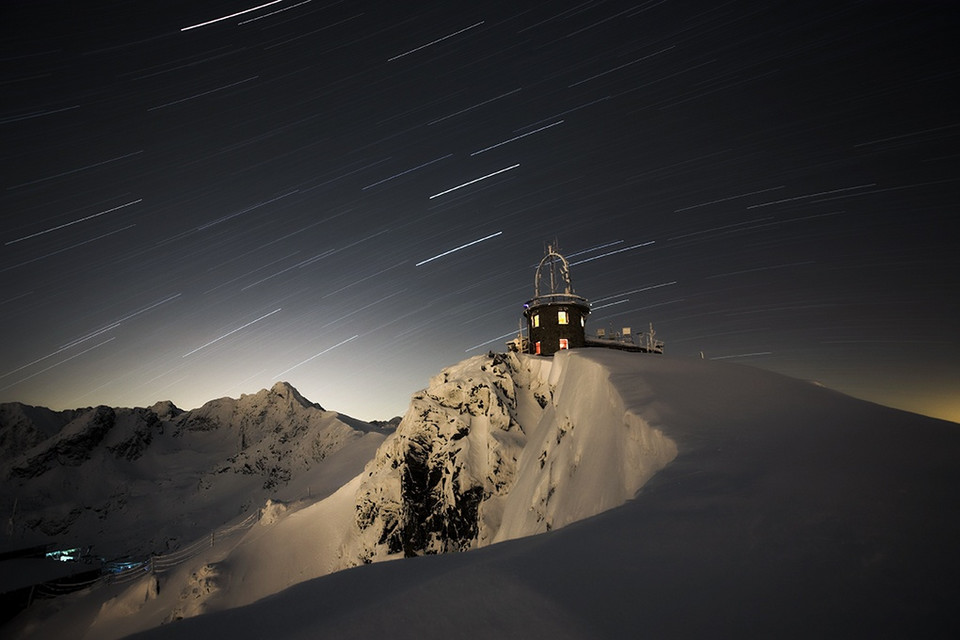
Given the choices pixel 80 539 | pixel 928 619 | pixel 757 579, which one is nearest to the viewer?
pixel 928 619

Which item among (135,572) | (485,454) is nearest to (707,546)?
(485,454)

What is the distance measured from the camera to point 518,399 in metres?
33.3

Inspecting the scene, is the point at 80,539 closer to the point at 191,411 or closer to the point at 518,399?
the point at 191,411

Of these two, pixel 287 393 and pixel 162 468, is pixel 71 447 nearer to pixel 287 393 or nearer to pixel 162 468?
pixel 162 468

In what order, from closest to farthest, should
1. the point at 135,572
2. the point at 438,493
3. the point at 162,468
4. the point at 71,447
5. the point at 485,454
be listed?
the point at 485,454, the point at 438,493, the point at 135,572, the point at 162,468, the point at 71,447

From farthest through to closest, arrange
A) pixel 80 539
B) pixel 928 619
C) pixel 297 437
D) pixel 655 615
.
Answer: pixel 297 437 → pixel 80 539 → pixel 655 615 → pixel 928 619

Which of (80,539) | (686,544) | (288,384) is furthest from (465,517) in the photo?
(288,384)

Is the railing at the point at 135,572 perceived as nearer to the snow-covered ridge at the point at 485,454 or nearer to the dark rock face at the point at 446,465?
the dark rock face at the point at 446,465

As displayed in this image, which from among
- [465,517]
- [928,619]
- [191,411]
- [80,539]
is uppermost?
[191,411]

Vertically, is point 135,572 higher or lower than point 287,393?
lower

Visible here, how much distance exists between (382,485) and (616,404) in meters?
26.2

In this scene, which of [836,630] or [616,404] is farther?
[616,404]

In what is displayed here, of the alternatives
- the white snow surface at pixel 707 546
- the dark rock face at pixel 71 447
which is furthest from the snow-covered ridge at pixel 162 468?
the white snow surface at pixel 707 546

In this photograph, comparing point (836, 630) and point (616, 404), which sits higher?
point (616, 404)
